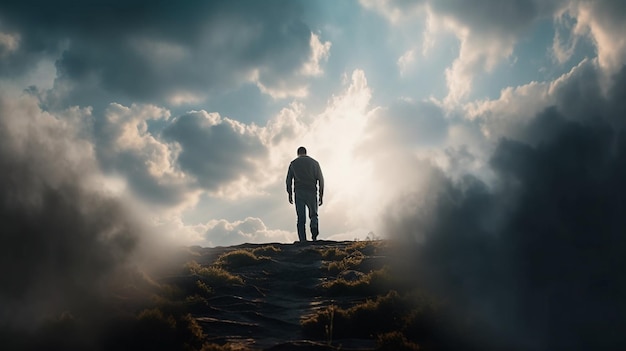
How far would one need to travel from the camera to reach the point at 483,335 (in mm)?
7004

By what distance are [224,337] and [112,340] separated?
1.57 meters

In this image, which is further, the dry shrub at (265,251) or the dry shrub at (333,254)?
the dry shrub at (265,251)

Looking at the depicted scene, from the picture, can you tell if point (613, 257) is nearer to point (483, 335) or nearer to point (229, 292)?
point (483, 335)

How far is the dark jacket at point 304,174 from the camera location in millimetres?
19031

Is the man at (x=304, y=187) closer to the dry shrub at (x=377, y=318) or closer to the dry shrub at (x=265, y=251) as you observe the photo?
the dry shrub at (x=265, y=251)

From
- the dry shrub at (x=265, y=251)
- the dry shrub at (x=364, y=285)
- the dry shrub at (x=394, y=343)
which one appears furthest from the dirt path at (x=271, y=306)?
the dry shrub at (x=265, y=251)

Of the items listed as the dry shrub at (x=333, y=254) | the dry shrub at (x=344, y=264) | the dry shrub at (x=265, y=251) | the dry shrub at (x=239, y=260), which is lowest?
the dry shrub at (x=344, y=264)

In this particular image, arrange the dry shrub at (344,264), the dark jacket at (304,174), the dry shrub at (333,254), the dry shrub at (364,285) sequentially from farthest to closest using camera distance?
the dark jacket at (304,174), the dry shrub at (333,254), the dry shrub at (344,264), the dry shrub at (364,285)

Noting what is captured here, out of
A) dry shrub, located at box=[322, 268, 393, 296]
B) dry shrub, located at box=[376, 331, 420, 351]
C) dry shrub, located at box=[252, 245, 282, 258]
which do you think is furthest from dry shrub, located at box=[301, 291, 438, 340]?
dry shrub, located at box=[252, 245, 282, 258]

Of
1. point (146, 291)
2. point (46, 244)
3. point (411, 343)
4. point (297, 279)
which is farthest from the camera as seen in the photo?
point (297, 279)

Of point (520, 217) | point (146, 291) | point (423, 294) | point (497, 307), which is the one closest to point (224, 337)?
point (146, 291)

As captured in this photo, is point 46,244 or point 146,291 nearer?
point 46,244

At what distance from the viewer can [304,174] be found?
19.0 m

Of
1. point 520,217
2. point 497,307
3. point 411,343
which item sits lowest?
point 411,343
